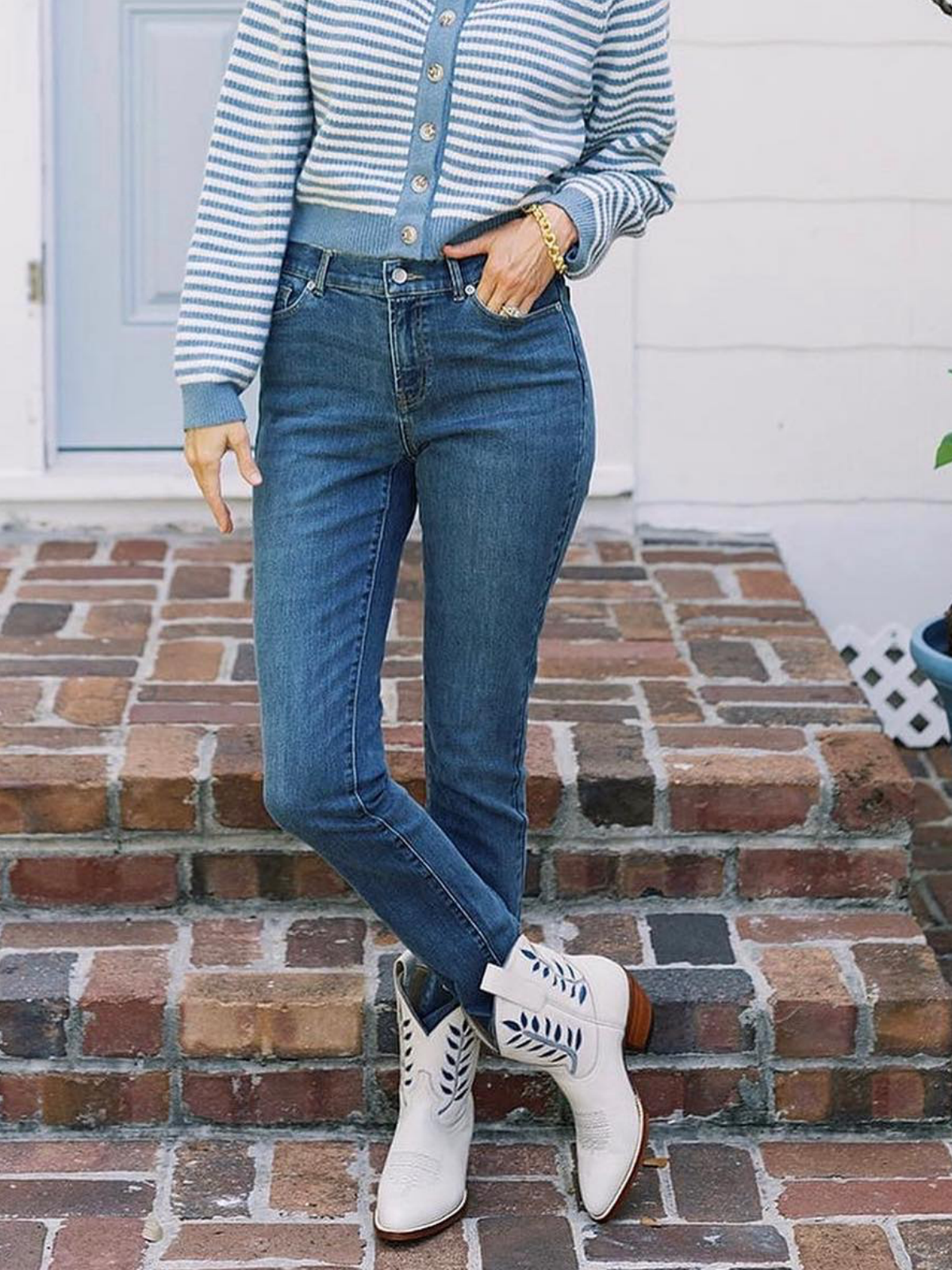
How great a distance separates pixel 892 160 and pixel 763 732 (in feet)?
4.49

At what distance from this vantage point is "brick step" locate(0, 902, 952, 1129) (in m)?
2.78

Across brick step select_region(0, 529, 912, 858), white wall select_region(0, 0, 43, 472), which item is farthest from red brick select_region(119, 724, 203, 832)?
white wall select_region(0, 0, 43, 472)

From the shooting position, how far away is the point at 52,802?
3.01 metres

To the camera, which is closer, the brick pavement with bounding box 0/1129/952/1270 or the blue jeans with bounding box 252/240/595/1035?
the blue jeans with bounding box 252/240/595/1035

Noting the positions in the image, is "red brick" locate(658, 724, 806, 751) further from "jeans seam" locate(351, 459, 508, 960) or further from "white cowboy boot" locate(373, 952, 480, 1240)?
"jeans seam" locate(351, 459, 508, 960)

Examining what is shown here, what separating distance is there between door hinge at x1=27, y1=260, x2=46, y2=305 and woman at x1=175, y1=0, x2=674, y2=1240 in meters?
1.85

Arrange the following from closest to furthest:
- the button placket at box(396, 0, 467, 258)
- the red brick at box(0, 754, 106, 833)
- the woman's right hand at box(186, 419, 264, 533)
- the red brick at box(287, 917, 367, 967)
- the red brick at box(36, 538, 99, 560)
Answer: the button placket at box(396, 0, 467, 258) < the woman's right hand at box(186, 419, 264, 533) < the red brick at box(287, 917, 367, 967) < the red brick at box(0, 754, 106, 833) < the red brick at box(36, 538, 99, 560)

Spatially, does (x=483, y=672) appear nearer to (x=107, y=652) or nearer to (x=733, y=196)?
(x=107, y=652)

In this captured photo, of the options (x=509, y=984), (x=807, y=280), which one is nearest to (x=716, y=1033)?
(x=509, y=984)

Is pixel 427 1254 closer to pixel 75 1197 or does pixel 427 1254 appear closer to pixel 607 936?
pixel 75 1197

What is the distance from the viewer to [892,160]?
4004mm

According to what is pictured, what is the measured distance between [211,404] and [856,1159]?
4.45 ft

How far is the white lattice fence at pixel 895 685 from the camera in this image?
13.8ft

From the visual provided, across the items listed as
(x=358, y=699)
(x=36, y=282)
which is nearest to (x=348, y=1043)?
(x=358, y=699)
